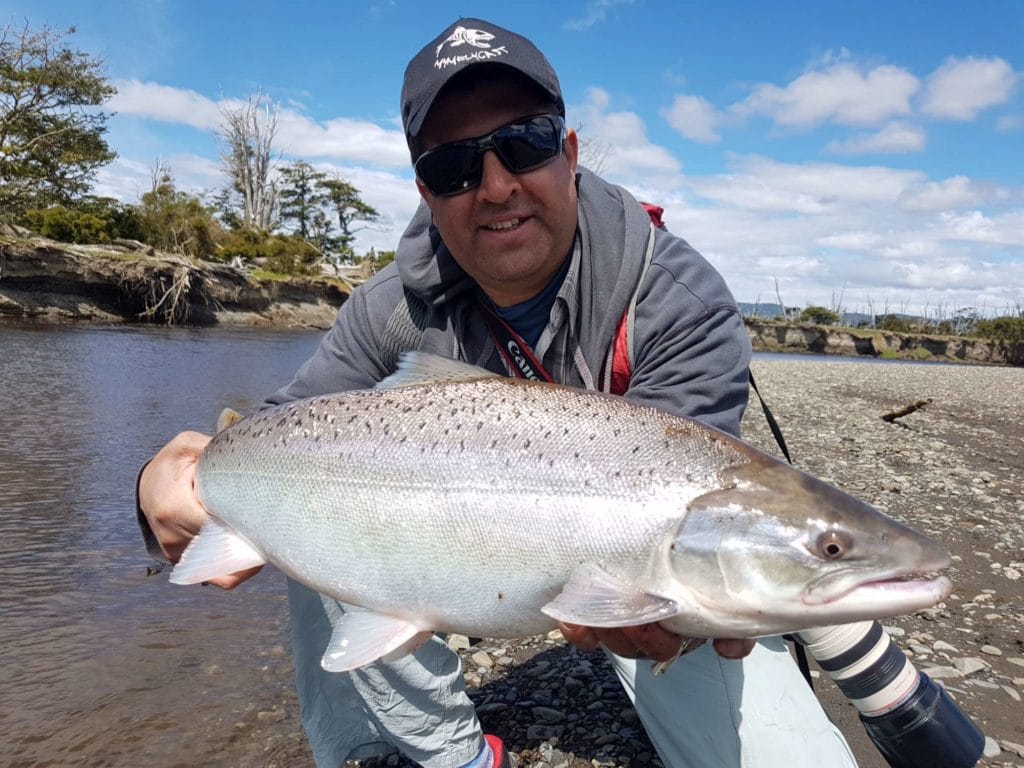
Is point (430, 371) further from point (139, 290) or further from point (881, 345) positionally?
point (881, 345)

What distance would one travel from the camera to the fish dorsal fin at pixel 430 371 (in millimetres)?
2455

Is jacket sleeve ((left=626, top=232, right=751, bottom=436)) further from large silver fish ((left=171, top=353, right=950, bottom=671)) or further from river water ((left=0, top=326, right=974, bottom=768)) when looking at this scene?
river water ((left=0, top=326, right=974, bottom=768))

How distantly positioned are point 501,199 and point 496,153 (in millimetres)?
192

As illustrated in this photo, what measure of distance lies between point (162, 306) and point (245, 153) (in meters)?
36.5

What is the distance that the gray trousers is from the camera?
8.02 feet

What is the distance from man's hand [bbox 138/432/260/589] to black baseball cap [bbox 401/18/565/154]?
1615 millimetres

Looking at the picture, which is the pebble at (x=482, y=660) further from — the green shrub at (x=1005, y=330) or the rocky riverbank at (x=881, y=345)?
the green shrub at (x=1005, y=330)

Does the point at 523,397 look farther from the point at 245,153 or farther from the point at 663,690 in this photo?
the point at 245,153

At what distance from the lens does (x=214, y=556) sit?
8.27 ft

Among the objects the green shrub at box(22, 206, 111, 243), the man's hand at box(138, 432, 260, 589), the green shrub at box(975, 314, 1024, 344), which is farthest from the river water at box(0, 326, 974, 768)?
the green shrub at box(975, 314, 1024, 344)

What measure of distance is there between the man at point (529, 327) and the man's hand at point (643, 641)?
476mm

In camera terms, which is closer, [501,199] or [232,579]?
[232,579]

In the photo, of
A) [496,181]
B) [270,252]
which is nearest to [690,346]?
[496,181]

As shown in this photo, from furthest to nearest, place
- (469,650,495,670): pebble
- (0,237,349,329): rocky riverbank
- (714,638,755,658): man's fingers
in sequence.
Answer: (0,237,349,329): rocky riverbank → (469,650,495,670): pebble → (714,638,755,658): man's fingers
